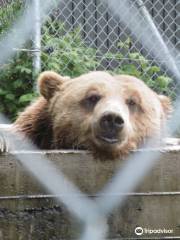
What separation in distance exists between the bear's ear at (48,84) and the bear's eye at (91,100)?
0.43 m

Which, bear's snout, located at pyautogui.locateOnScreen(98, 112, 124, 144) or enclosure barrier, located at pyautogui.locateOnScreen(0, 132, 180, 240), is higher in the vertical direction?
bear's snout, located at pyautogui.locateOnScreen(98, 112, 124, 144)

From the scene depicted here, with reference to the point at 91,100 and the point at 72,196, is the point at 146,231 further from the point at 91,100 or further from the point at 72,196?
the point at 91,100

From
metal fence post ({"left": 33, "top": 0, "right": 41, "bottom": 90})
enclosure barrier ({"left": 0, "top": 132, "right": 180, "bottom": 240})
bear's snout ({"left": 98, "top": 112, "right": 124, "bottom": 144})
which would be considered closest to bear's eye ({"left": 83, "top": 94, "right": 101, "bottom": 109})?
bear's snout ({"left": 98, "top": 112, "right": 124, "bottom": 144})

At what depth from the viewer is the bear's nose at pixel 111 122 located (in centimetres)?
386

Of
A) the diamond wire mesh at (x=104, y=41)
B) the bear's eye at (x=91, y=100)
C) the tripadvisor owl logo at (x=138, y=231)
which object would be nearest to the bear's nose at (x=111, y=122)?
the bear's eye at (x=91, y=100)

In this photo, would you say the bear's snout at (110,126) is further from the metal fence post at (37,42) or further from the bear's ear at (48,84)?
the metal fence post at (37,42)

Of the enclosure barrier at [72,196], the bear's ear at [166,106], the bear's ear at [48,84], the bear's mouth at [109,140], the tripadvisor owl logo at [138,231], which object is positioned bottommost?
the tripadvisor owl logo at [138,231]

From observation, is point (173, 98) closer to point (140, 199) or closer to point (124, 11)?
point (124, 11)

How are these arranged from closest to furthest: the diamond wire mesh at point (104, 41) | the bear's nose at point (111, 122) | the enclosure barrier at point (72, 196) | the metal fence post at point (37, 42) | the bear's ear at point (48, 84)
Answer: the enclosure barrier at point (72, 196) → the bear's nose at point (111, 122) → the bear's ear at point (48, 84) → the metal fence post at point (37, 42) → the diamond wire mesh at point (104, 41)

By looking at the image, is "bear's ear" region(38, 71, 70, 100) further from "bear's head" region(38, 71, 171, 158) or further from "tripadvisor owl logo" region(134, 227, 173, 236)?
"tripadvisor owl logo" region(134, 227, 173, 236)

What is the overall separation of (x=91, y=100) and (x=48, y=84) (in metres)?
0.49

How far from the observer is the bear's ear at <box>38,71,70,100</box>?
4.65m

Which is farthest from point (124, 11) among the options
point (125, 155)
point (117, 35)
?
point (125, 155)

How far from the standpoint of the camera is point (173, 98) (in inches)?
284
